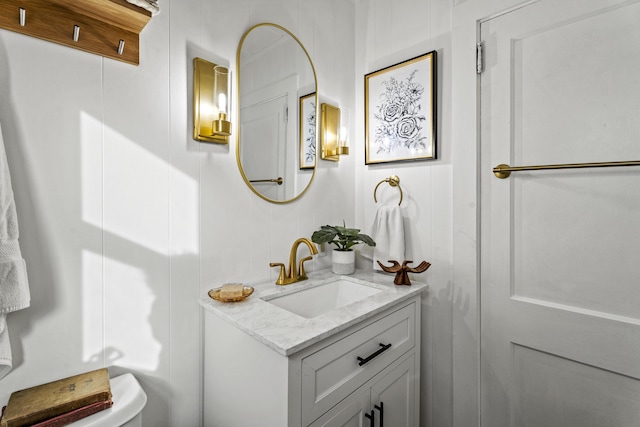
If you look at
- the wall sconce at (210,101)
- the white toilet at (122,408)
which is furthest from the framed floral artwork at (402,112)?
the white toilet at (122,408)

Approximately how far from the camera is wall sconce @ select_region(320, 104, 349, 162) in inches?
62.0

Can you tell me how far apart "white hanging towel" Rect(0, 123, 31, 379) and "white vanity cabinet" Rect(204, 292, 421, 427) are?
0.51m

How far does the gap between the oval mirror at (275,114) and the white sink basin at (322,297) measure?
0.44 m

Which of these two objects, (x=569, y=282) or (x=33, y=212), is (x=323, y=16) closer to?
(x=33, y=212)

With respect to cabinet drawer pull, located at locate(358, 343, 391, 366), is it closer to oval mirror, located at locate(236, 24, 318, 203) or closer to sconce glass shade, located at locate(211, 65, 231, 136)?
oval mirror, located at locate(236, 24, 318, 203)

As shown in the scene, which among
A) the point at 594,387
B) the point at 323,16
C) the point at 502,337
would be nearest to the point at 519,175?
the point at 502,337

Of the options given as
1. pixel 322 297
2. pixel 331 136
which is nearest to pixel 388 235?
pixel 322 297

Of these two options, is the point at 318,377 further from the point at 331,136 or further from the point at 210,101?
the point at 331,136

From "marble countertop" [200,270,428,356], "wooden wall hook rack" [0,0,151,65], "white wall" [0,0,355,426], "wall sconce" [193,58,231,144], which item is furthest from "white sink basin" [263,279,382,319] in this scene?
"wooden wall hook rack" [0,0,151,65]

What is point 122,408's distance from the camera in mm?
774

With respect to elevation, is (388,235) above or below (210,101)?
below

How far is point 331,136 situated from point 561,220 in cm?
108

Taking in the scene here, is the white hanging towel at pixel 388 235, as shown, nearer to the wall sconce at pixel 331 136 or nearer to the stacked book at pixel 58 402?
the wall sconce at pixel 331 136

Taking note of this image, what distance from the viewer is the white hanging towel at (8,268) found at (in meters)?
0.70
